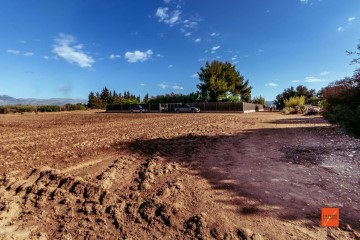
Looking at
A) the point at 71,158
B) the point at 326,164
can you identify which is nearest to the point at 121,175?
the point at 71,158

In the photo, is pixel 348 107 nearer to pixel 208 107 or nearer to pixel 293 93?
pixel 208 107

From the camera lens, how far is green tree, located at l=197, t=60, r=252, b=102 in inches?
1601

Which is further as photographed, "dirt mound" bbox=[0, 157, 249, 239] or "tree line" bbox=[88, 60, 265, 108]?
"tree line" bbox=[88, 60, 265, 108]

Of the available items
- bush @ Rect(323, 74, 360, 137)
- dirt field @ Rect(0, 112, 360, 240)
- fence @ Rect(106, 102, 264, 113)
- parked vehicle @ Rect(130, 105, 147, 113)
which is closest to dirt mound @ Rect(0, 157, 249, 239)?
dirt field @ Rect(0, 112, 360, 240)

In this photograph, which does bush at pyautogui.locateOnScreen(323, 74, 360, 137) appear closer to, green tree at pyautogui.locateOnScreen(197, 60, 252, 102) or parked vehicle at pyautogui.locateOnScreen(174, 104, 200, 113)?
parked vehicle at pyautogui.locateOnScreen(174, 104, 200, 113)

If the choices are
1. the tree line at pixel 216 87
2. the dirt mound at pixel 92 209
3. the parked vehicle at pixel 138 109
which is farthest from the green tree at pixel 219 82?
the dirt mound at pixel 92 209

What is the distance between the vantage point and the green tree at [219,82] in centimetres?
4066

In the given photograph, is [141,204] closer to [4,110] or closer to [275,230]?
[275,230]

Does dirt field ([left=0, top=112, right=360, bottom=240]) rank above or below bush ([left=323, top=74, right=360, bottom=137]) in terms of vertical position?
below

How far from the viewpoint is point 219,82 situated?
40.2m

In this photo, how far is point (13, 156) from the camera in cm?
578

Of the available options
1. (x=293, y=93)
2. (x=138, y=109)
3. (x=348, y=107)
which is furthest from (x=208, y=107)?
(x=348, y=107)

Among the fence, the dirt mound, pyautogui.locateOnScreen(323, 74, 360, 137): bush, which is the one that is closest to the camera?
the dirt mound

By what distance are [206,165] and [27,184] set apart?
11.1 ft
